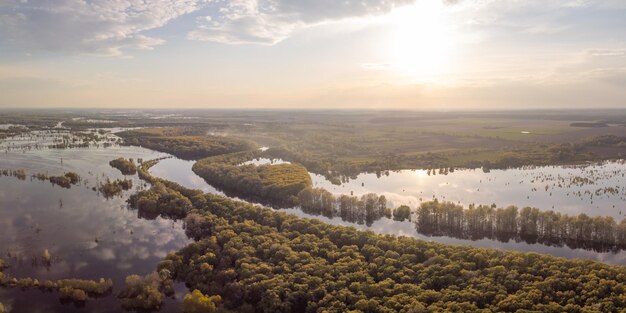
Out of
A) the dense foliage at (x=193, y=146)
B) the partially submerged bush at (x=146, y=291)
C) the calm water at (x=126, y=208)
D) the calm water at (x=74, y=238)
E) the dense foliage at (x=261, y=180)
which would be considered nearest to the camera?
the partially submerged bush at (x=146, y=291)

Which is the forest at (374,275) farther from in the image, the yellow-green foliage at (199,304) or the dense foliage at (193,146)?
the dense foliage at (193,146)

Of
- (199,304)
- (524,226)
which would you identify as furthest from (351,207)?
(199,304)

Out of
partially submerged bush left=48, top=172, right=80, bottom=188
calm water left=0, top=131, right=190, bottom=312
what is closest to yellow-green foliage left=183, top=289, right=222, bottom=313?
calm water left=0, top=131, right=190, bottom=312

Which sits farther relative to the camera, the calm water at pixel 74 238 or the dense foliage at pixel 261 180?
the dense foliage at pixel 261 180

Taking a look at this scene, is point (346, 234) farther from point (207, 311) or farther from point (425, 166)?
point (425, 166)

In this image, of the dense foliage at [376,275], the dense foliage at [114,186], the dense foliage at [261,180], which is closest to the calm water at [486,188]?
the dense foliage at [261,180]

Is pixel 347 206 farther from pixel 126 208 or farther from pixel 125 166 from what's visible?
pixel 125 166
